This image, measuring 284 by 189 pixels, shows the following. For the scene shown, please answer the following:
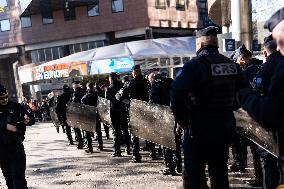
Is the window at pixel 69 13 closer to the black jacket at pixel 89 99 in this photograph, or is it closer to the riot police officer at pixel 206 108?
the black jacket at pixel 89 99

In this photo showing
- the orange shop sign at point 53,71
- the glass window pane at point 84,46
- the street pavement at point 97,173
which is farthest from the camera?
the glass window pane at point 84,46

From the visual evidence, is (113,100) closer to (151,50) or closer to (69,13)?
(151,50)

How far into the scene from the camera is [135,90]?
7.83 metres

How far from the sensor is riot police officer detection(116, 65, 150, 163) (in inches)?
305

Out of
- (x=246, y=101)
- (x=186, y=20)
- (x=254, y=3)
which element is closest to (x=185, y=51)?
(x=254, y=3)

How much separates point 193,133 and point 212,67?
646 millimetres

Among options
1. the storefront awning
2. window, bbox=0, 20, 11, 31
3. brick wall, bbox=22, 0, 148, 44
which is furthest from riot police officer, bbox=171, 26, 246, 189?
window, bbox=0, 20, 11, 31

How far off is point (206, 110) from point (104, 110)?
18.4 ft

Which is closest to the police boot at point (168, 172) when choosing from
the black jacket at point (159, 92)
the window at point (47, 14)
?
the black jacket at point (159, 92)

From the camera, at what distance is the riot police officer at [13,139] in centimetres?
535

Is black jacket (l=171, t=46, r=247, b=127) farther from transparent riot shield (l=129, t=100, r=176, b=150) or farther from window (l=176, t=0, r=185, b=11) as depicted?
window (l=176, t=0, r=185, b=11)

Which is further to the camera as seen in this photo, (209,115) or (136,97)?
(136,97)

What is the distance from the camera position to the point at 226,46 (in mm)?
12523

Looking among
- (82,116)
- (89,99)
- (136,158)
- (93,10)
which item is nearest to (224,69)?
(136,158)
